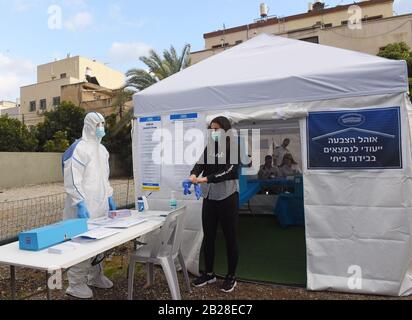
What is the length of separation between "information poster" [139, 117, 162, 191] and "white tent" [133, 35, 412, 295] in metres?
0.58

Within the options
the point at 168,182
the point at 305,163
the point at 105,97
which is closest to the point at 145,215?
the point at 168,182

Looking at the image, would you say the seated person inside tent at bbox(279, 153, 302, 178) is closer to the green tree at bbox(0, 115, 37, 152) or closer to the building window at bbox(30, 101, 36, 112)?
the green tree at bbox(0, 115, 37, 152)

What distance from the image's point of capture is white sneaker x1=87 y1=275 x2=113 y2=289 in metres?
3.40

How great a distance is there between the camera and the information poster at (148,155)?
3.97 metres

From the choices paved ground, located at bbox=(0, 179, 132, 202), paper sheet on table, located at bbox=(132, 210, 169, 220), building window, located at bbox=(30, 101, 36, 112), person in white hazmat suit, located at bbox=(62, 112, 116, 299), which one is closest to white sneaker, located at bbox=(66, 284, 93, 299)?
person in white hazmat suit, located at bbox=(62, 112, 116, 299)

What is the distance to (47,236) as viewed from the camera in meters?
2.10

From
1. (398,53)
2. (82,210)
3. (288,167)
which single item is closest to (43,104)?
(398,53)

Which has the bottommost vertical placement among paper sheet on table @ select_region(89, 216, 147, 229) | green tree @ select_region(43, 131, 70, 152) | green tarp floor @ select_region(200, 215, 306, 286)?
green tarp floor @ select_region(200, 215, 306, 286)

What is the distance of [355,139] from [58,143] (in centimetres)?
1676

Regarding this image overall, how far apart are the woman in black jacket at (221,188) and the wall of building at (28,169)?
1361cm

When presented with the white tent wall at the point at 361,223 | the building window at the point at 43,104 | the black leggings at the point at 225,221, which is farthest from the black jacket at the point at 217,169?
the building window at the point at 43,104

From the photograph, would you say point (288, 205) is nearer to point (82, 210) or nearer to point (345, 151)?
point (345, 151)

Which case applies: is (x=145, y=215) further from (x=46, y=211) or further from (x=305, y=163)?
(x=46, y=211)

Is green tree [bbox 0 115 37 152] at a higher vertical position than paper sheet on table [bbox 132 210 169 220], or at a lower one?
higher
